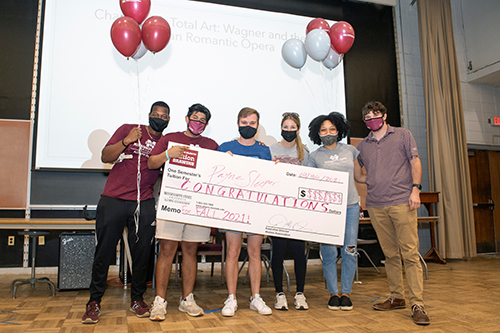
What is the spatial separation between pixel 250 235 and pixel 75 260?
75.5 inches

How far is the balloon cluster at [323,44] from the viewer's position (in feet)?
11.4

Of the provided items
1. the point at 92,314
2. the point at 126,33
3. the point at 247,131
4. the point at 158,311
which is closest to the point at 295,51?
the point at 247,131

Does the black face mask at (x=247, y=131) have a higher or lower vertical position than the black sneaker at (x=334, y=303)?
higher

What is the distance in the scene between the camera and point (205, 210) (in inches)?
88.9

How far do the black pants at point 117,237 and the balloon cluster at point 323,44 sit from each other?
2.31m

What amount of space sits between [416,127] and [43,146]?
5.81m

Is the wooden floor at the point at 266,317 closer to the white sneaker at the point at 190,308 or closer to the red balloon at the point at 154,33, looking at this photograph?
the white sneaker at the point at 190,308

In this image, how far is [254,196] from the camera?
2352 millimetres

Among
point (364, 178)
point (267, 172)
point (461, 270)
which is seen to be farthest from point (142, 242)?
point (461, 270)

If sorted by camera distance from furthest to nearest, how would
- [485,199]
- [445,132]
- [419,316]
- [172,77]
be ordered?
[485,199] < [445,132] < [172,77] < [419,316]

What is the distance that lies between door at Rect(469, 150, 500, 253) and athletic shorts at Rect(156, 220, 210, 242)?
6.08 metres

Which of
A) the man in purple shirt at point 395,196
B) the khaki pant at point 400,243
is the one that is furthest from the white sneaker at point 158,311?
the khaki pant at point 400,243

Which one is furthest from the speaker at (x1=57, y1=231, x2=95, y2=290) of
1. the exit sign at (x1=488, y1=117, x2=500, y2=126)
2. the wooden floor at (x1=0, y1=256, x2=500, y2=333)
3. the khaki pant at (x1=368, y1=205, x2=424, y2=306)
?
the exit sign at (x1=488, y1=117, x2=500, y2=126)

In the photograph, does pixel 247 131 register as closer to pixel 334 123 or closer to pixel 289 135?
pixel 289 135
